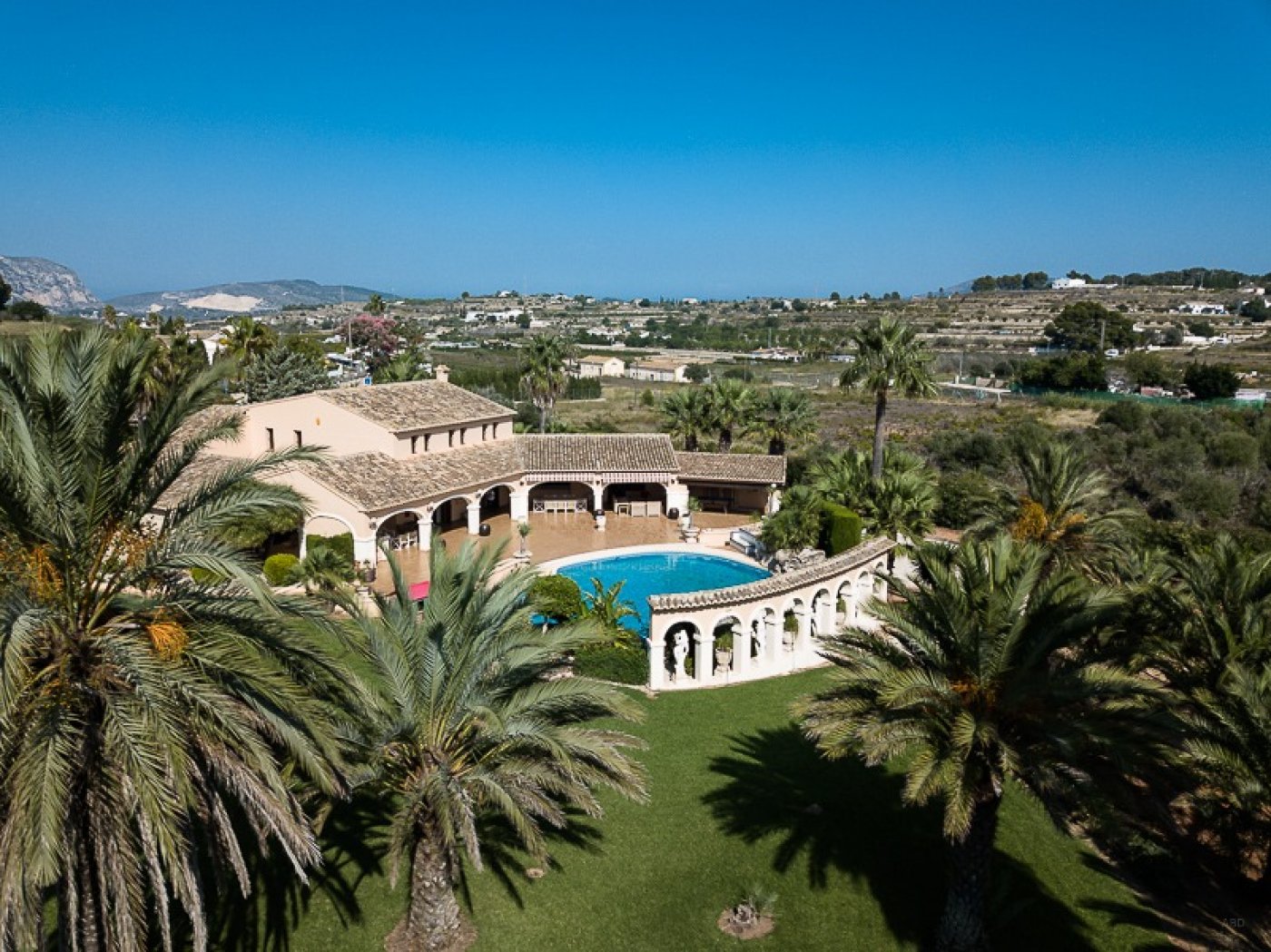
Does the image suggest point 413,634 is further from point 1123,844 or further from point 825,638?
point 1123,844

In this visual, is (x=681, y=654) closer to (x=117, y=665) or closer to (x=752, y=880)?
(x=752, y=880)

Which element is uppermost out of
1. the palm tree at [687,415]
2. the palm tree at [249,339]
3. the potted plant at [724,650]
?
the palm tree at [249,339]

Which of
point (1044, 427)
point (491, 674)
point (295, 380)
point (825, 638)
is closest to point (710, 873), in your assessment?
point (825, 638)

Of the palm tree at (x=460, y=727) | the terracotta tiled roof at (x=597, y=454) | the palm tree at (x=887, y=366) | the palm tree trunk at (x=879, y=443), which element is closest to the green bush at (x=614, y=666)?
the palm tree at (x=460, y=727)

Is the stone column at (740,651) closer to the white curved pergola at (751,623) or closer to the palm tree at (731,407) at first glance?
the white curved pergola at (751,623)

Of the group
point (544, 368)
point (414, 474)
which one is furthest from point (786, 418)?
point (414, 474)

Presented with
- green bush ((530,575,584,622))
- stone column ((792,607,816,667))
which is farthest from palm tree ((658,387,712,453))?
green bush ((530,575,584,622))
